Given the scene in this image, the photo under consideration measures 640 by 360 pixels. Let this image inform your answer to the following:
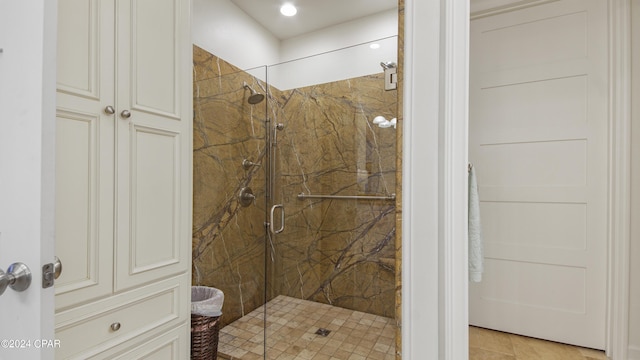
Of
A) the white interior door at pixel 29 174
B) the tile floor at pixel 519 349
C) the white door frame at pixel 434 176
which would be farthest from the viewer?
the tile floor at pixel 519 349

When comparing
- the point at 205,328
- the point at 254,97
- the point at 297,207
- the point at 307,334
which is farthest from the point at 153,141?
the point at 307,334

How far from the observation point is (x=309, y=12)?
8.01 ft

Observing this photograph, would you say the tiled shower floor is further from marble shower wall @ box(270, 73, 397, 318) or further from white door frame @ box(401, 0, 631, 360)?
white door frame @ box(401, 0, 631, 360)

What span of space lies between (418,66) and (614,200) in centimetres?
188

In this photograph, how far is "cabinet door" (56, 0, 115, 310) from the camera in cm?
94

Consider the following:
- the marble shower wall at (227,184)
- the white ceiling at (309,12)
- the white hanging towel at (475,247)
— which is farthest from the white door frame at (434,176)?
the white ceiling at (309,12)

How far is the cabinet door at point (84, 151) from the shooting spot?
3.07 feet

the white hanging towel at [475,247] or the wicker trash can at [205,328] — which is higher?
the white hanging towel at [475,247]

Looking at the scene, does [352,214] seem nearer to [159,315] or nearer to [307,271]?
[307,271]

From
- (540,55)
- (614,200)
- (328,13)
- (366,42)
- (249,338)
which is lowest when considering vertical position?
(249,338)

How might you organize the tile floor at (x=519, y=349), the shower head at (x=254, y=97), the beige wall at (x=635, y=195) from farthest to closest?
the shower head at (x=254, y=97)
the tile floor at (x=519, y=349)
the beige wall at (x=635, y=195)

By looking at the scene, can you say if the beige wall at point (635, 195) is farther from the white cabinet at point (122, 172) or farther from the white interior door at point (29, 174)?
the white interior door at point (29, 174)

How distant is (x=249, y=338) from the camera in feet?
6.46

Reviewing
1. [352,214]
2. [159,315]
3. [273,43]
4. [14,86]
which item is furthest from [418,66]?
[273,43]
